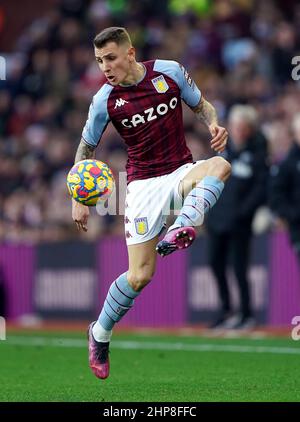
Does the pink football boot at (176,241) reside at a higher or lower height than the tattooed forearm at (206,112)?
lower

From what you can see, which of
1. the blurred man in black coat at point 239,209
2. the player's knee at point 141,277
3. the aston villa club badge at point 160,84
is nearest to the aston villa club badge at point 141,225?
the player's knee at point 141,277

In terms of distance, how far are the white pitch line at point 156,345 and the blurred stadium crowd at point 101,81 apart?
3610 millimetres

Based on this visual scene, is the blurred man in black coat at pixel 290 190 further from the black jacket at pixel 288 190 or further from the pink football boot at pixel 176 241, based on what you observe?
the pink football boot at pixel 176 241

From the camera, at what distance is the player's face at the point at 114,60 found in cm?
862

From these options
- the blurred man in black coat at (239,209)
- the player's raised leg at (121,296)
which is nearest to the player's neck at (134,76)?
the player's raised leg at (121,296)

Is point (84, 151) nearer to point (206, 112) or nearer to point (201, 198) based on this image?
point (206, 112)

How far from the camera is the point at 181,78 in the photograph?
29.3 ft

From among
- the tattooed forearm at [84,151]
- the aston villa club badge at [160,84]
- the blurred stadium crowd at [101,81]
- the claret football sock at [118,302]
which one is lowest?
the claret football sock at [118,302]

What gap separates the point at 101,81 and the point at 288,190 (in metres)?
7.55

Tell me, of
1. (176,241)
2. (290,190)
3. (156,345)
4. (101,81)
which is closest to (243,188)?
(290,190)

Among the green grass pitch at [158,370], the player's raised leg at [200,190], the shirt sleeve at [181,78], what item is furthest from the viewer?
the shirt sleeve at [181,78]

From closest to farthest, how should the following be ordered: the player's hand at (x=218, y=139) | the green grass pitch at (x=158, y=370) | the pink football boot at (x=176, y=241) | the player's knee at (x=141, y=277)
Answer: the pink football boot at (x=176, y=241)
the green grass pitch at (x=158, y=370)
the player's hand at (x=218, y=139)
the player's knee at (x=141, y=277)

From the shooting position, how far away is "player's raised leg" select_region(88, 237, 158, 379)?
8.68m

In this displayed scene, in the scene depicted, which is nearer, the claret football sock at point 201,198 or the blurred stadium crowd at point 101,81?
the claret football sock at point 201,198
